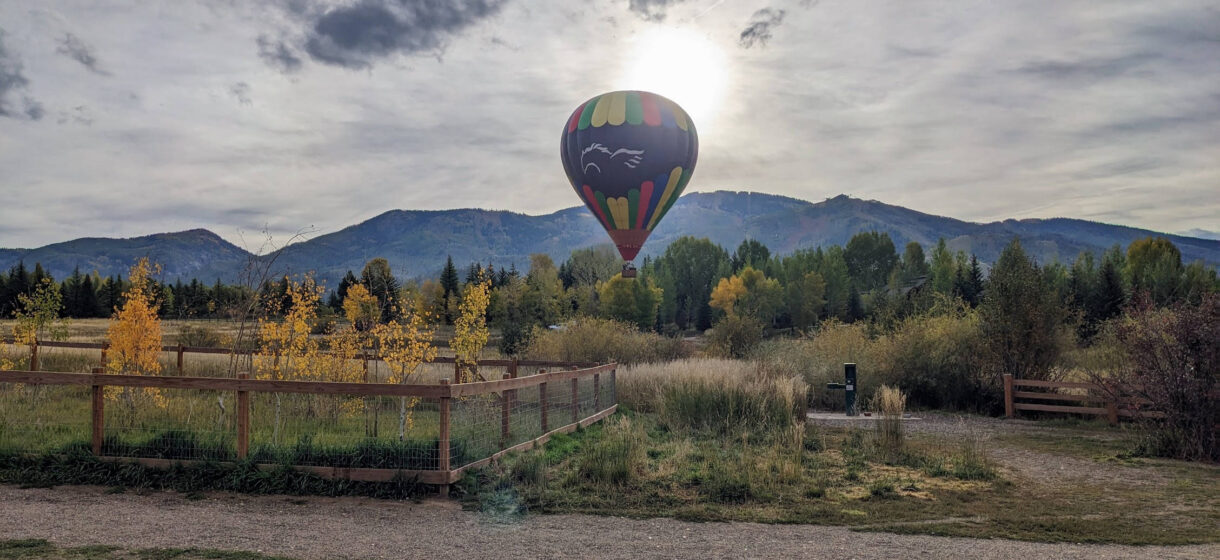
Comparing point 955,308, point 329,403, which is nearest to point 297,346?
point 329,403

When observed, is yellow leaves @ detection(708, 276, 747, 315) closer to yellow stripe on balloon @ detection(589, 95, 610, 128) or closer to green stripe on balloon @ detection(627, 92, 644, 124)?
yellow stripe on balloon @ detection(589, 95, 610, 128)

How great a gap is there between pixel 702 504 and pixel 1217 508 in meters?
5.94

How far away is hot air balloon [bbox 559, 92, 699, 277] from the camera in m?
28.4

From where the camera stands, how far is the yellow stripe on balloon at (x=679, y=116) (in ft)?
96.7

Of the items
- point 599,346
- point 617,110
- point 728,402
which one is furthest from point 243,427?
point 617,110

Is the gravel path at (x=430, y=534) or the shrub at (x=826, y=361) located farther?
the shrub at (x=826, y=361)

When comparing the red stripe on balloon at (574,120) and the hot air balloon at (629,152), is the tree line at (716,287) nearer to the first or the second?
the hot air balloon at (629,152)

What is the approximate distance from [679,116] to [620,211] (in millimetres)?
4111

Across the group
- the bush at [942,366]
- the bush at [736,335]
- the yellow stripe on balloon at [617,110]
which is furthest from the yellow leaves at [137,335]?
the bush at [736,335]

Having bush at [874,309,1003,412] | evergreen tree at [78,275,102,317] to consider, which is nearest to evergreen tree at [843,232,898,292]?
evergreen tree at [78,275,102,317]

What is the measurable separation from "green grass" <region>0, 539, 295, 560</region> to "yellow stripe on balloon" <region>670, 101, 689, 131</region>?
24141 millimetres

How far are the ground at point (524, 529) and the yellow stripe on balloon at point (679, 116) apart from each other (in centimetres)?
2071

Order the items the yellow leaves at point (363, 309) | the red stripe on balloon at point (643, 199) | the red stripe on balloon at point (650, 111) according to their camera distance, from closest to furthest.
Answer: the yellow leaves at point (363, 309) → the red stripe on balloon at point (650, 111) → the red stripe on balloon at point (643, 199)

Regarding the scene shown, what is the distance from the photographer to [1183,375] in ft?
43.7
